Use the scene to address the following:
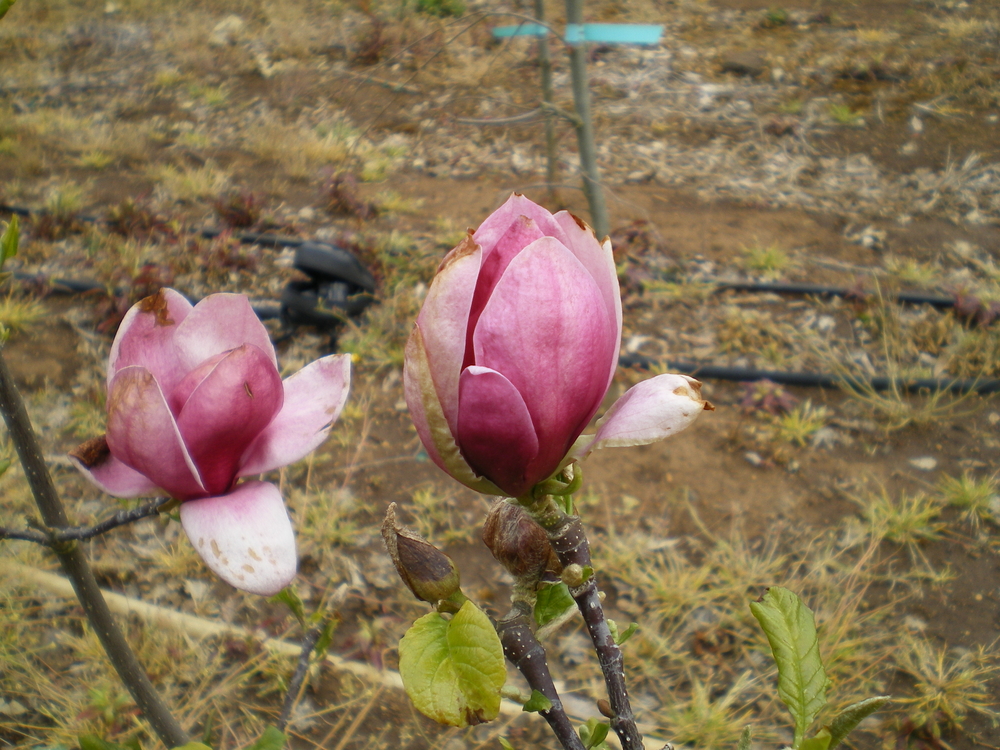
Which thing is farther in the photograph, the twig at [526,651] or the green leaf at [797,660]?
the green leaf at [797,660]

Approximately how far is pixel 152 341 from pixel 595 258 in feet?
1.03

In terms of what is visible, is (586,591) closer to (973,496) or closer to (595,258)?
(595,258)

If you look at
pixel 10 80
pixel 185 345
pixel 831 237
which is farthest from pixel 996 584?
pixel 10 80

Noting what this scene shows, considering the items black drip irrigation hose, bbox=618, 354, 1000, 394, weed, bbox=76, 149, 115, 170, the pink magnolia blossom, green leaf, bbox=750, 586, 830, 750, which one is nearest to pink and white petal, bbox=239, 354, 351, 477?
the pink magnolia blossom

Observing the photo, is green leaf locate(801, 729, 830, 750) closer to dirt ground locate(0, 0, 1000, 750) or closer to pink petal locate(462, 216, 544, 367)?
pink petal locate(462, 216, 544, 367)

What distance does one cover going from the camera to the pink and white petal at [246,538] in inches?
16.7

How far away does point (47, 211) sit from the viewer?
3598mm

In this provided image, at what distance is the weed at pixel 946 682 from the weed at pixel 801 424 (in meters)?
0.74

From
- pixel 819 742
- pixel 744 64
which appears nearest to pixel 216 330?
pixel 819 742

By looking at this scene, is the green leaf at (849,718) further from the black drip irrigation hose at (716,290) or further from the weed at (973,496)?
the black drip irrigation hose at (716,290)

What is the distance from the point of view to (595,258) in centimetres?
43

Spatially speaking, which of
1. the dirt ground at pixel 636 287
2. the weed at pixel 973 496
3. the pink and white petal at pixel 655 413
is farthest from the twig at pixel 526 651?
the weed at pixel 973 496

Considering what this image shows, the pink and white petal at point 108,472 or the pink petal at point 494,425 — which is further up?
the pink petal at point 494,425

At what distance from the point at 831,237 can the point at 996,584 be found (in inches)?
75.5
